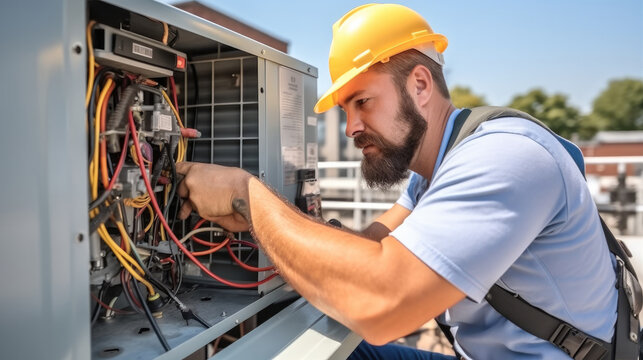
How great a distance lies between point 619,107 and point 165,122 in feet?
172

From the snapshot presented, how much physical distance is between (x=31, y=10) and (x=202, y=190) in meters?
0.50

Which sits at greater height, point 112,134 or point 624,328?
point 112,134

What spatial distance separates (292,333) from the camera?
1.01 meters

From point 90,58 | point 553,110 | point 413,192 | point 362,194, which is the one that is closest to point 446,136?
point 413,192

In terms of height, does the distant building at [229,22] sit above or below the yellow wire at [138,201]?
above

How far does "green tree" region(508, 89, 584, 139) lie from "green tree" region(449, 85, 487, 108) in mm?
3223

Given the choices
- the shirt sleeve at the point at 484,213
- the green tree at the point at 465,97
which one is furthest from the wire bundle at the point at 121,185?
the green tree at the point at 465,97

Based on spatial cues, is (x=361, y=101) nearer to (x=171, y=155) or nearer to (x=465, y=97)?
(x=171, y=155)

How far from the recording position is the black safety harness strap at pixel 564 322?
0.92 meters

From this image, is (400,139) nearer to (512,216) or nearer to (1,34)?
(512,216)

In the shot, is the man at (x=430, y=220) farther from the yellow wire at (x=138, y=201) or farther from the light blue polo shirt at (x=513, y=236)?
the yellow wire at (x=138, y=201)

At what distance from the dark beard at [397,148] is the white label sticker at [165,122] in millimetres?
487

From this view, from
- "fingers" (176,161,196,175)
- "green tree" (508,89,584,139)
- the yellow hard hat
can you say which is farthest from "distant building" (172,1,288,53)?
"green tree" (508,89,584,139)

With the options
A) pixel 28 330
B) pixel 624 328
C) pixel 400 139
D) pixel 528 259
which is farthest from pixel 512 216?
pixel 28 330
